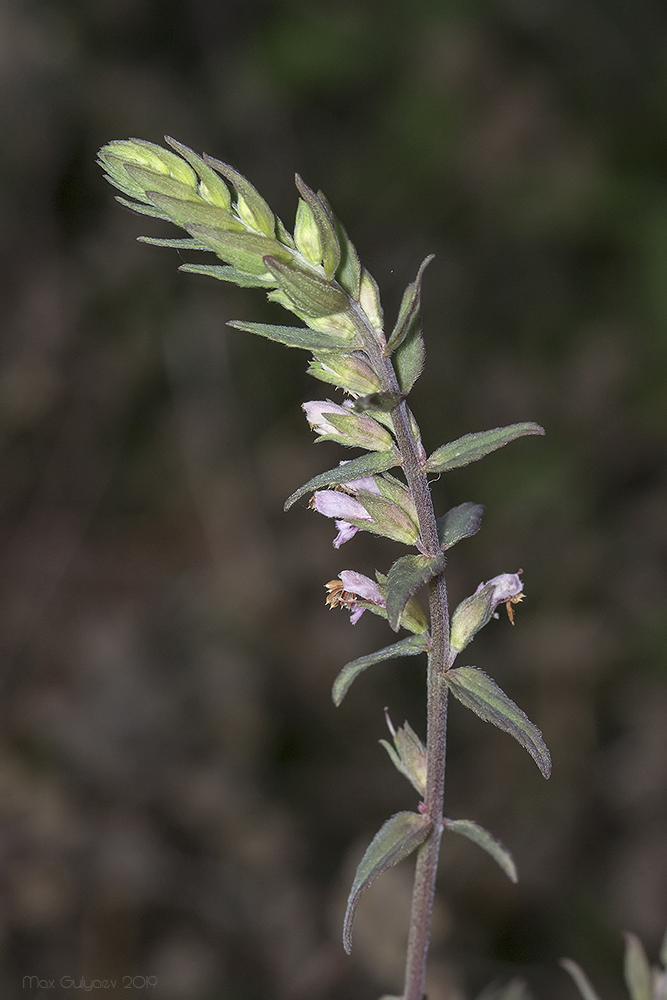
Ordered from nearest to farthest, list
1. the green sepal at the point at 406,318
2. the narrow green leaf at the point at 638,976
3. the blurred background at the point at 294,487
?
the green sepal at the point at 406,318 → the narrow green leaf at the point at 638,976 → the blurred background at the point at 294,487

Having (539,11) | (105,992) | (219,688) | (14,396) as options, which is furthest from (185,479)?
(539,11)

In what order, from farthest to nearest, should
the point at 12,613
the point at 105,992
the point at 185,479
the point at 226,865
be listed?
the point at 185,479 → the point at 12,613 → the point at 226,865 → the point at 105,992

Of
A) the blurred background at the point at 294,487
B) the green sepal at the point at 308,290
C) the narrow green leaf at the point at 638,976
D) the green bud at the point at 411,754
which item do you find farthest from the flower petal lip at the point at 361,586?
the blurred background at the point at 294,487

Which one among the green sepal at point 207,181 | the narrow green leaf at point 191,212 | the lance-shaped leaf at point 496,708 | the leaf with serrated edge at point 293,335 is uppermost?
the green sepal at point 207,181

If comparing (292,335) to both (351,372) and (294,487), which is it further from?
(294,487)

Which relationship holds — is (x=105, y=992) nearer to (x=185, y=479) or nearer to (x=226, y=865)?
(x=226, y=865)

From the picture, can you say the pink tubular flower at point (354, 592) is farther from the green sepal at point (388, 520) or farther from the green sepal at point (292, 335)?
the green sepal at point (292, 335)

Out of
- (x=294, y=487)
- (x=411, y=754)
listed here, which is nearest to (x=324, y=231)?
(x=411, y=754)

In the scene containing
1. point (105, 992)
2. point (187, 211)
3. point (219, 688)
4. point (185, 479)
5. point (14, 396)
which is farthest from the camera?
point (185, 479)
